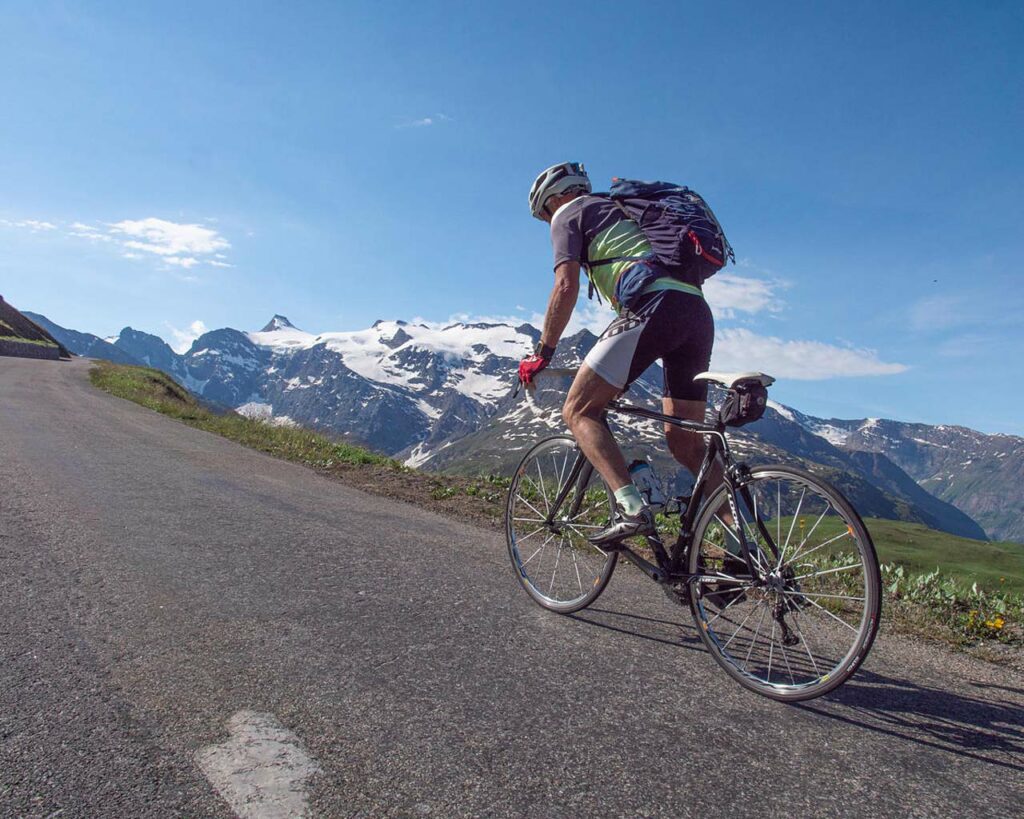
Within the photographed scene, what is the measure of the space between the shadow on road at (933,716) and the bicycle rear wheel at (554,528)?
173 centimetres

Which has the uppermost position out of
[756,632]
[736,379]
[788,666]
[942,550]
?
[736,379]

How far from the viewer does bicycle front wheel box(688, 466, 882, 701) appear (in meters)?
3.51

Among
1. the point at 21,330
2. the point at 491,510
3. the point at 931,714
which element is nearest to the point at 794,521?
the point at 931,714

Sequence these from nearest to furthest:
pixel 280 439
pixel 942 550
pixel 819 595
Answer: pixel 819 595 < pixel 280 439 < pixel 942 550

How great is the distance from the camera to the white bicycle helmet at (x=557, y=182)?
16.7 ft

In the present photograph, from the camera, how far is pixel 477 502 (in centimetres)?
998

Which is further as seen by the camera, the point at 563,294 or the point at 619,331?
the point at 563,294

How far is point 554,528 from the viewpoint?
5.64 m

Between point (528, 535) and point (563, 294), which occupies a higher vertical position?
point (563, 294)

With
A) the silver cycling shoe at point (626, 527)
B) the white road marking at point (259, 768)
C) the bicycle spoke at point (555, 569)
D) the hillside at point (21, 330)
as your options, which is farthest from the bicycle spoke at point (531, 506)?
the hillside at point (21, 330)

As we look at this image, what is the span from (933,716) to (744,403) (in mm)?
1851

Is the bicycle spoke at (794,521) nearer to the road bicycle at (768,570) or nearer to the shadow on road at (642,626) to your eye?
the road bicycle at (768,570)

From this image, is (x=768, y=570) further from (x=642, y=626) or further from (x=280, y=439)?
(x=280, y=439)

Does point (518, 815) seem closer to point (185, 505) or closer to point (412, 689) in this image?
point (412, 689)
